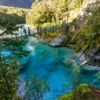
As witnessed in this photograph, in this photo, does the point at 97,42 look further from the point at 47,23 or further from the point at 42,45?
the point at 47,23

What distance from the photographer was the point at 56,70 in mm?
47031

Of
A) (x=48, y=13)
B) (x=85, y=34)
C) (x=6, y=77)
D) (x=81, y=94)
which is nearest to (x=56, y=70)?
(x=85, y=34)

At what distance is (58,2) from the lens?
89688mm

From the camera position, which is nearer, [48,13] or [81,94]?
[81,94]

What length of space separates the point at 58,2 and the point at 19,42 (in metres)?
75.3

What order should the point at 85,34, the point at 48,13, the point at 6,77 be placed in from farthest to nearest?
1. the point at 48,13
2. the point at 85,34
3. the point at 6,77

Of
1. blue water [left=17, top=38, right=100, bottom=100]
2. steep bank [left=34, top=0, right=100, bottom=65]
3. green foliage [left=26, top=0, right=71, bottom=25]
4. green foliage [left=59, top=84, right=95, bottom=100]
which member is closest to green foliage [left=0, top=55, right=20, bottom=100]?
green foliage [left=59, top=84, right=95, bottom=100]

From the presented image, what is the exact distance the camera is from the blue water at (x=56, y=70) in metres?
38.1

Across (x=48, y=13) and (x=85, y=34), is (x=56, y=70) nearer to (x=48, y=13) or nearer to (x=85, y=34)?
(x=85, y=34)

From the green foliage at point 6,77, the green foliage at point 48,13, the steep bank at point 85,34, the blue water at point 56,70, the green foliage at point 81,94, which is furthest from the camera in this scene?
the green foliage at point 48,13

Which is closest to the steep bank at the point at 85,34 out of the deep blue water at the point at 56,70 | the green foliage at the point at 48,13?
the deep blue water at the point at 56,70

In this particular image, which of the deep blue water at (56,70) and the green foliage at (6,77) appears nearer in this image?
the green foliage at (6,77)

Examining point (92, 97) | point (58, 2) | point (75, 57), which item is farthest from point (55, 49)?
point (92, 97)

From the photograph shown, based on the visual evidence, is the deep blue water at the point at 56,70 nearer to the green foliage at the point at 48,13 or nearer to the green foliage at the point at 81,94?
the green foliage at the point at 81,94
